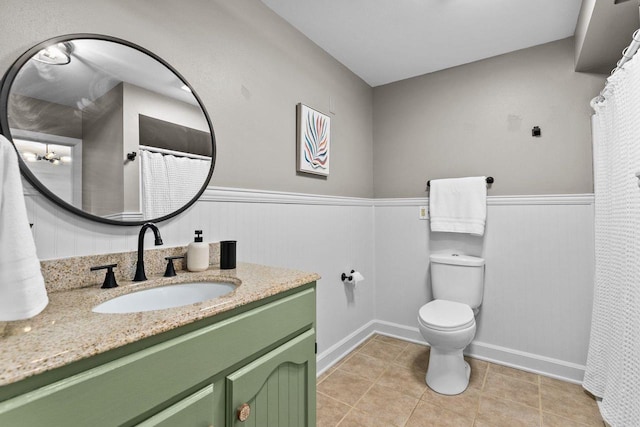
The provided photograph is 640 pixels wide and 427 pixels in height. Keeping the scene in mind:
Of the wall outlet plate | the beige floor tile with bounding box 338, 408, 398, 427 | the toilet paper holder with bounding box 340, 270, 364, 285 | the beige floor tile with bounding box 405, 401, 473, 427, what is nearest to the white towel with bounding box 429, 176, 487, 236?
the wall outlet plate

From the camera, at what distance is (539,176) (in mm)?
2123

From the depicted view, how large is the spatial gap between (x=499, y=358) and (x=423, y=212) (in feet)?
3.91

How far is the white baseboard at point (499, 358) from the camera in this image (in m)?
2.02

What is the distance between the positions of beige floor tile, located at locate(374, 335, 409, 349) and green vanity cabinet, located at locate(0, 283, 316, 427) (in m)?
1.60

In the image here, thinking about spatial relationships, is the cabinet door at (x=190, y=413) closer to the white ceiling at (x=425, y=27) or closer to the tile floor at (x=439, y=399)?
the tile floor at (x=439, y=399)

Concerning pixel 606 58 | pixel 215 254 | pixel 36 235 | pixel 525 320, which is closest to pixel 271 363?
pixel 215 254

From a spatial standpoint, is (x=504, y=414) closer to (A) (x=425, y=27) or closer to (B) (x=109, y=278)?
(B) (x=109, y=278)

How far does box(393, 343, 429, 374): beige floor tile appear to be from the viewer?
219 cm

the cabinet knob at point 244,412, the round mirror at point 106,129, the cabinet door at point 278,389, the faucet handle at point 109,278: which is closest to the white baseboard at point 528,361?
the cabinet door at point 278,389

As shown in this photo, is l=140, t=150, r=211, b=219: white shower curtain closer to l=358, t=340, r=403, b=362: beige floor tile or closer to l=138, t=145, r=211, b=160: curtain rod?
l=138, t=145, r=211, b=160: curtain rod

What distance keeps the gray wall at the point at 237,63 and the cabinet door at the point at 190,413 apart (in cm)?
96

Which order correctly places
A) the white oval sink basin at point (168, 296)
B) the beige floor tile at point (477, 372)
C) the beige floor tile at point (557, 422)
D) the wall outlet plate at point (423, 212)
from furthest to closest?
the wall outlet plate at point (423, 212) → the beige floor tile at point (477, 372) → the beige floor tile at point (557, 422) → the white oval sink basin at point (168, 296)

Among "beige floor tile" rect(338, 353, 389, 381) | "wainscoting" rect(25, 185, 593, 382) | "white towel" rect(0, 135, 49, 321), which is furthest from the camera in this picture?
"beige floor tile" rect(338, 353, 389, 381)

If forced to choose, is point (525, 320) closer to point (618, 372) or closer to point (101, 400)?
point (618, 372)
